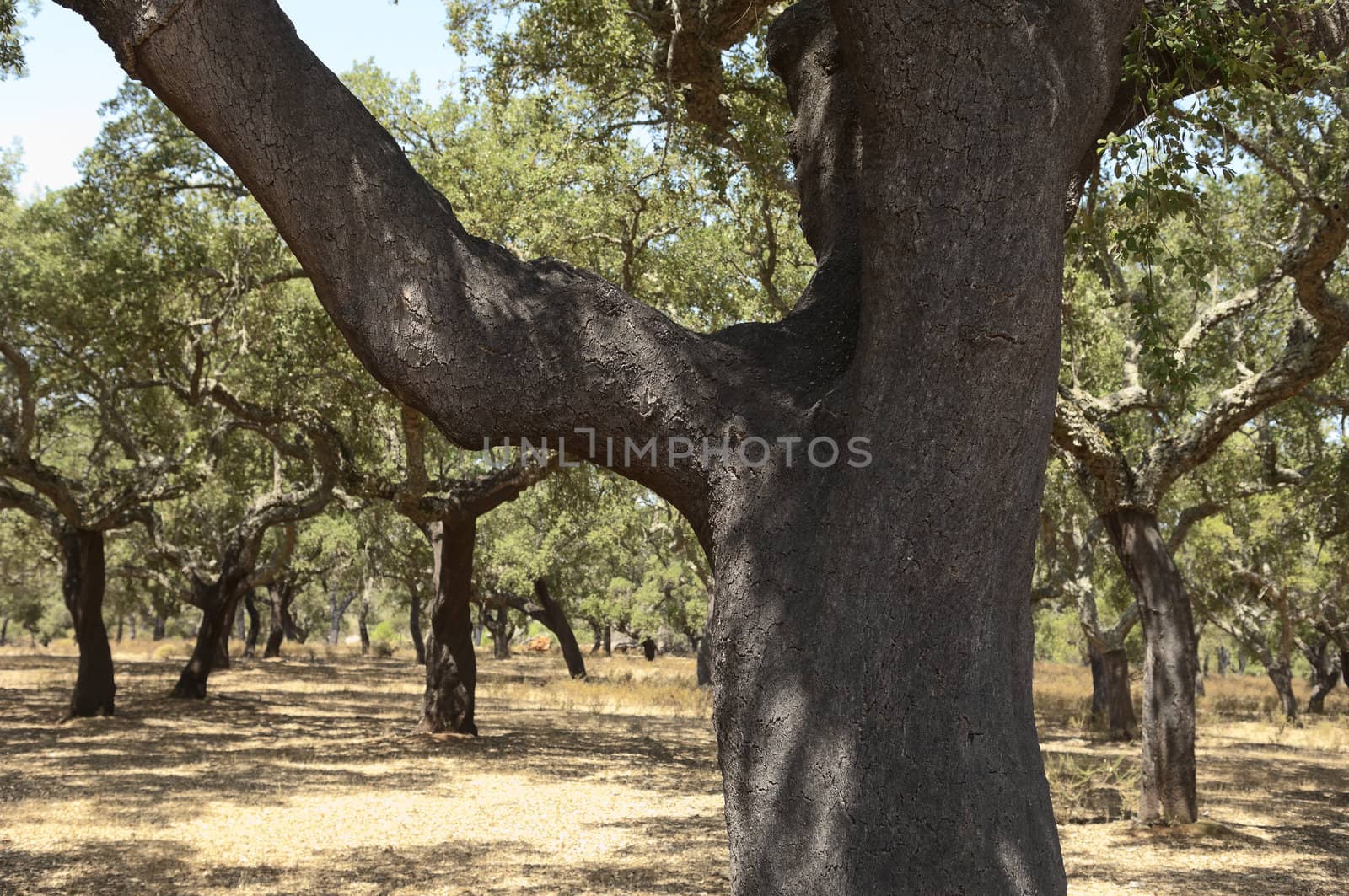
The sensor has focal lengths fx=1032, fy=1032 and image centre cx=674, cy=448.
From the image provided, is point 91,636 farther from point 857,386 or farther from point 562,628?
point 562,628

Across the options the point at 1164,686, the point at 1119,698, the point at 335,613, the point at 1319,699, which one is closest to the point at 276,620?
the point at 335,613

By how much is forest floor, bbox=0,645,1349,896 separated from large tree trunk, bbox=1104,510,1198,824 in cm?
31

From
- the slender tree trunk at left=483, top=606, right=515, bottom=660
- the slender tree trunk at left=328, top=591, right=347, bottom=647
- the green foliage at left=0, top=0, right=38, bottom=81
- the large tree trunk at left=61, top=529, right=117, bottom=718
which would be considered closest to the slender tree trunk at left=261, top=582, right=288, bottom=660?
the slender tree trunk at left=483, top=606, right=515, bottom=660

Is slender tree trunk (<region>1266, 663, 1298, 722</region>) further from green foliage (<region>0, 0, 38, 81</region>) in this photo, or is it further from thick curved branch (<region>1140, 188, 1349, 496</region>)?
green foliage (<region>0, 0, 38, 81</region>)

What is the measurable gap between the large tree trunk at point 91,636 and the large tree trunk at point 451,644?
4.88m

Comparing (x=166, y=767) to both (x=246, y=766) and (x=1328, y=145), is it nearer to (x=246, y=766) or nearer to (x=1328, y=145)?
(x=246, y=766)

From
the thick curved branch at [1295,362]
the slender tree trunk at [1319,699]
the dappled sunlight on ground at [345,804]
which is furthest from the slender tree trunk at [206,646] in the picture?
the slender tree trunk at [1319,699]

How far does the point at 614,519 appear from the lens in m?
31.5

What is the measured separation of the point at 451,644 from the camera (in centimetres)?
1427

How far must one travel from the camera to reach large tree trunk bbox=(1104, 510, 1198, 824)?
30.2 feet

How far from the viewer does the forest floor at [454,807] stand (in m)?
6.98

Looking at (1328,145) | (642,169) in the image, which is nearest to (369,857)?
(642,169)

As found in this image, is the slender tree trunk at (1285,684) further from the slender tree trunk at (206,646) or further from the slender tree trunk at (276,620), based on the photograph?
the slender tree trunk at (276,620)

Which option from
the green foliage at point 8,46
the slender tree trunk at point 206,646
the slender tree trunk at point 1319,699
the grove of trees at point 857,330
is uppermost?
the green foliage at point 8,46
